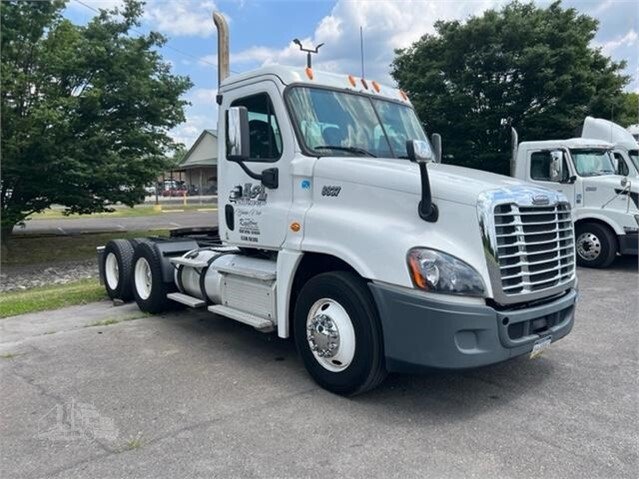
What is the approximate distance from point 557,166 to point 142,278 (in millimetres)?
7895

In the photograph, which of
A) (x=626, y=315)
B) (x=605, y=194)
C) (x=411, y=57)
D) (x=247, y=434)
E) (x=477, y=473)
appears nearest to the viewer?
(x=477, y=473)

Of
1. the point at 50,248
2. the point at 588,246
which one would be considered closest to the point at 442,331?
the point at 588,246

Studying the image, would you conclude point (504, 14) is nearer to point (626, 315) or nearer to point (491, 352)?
point (626, 315)

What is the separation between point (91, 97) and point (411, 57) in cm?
1215

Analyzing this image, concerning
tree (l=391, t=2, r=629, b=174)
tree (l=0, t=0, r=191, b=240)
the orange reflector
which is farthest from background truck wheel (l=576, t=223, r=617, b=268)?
tree (l=0, t=0, r=191, b=240)

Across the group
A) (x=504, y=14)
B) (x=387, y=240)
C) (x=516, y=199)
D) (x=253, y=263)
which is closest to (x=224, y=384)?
(x=253, y=263)

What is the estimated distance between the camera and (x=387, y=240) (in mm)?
3902

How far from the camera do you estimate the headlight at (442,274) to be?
12.2 ft

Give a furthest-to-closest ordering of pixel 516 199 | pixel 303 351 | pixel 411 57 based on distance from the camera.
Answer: pixel 411 57
pixel 303 351
pixel 516 199

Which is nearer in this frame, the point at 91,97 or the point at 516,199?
the point at 516,199

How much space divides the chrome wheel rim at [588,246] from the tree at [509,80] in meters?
7.99

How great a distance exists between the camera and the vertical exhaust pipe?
11508mm

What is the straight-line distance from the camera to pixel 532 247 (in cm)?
407

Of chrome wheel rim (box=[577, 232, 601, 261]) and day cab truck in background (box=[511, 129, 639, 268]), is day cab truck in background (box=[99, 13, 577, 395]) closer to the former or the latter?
day cab truck in background (box=[511, 129, 639, 268])
